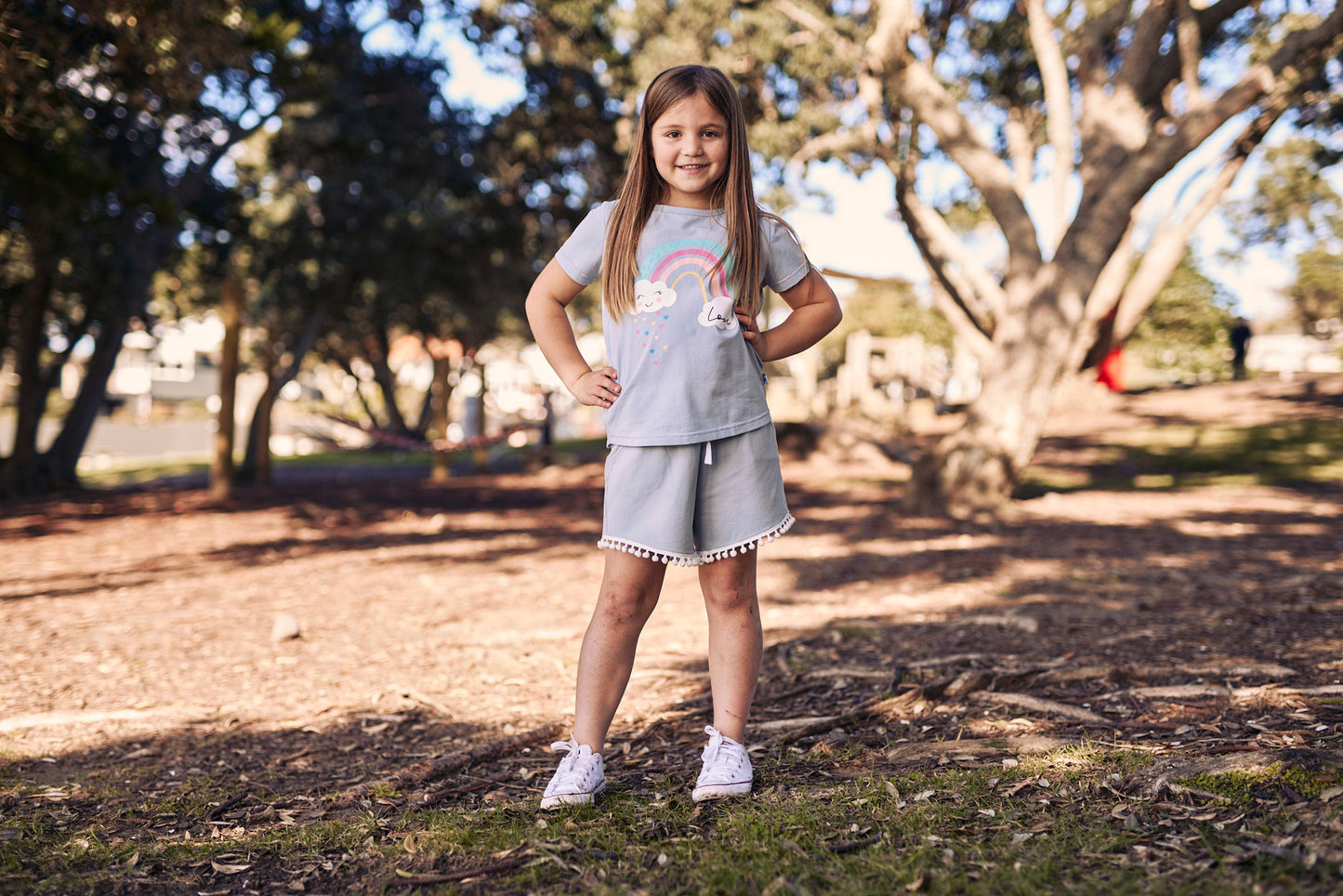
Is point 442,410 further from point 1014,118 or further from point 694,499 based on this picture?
point 694,499

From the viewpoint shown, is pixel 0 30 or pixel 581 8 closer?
pixel 0 30

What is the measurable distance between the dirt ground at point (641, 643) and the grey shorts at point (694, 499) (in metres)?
0.73

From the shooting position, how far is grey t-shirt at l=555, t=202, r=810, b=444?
2418mm

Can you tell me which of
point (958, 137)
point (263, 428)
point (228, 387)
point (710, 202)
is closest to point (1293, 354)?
point (958, 137)

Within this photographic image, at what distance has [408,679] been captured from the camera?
403 cm

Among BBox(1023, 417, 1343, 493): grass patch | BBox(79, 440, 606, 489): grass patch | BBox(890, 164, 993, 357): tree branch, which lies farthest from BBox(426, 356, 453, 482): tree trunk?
BBox(1023, 417, 1343, 493): grass patch

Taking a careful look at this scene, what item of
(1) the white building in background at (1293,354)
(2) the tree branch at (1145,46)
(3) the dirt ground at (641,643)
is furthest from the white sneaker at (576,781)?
(1) the white building in background at (1293,354)

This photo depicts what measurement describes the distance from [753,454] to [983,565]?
4431 millimetres

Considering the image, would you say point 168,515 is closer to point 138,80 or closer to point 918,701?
point 138,80

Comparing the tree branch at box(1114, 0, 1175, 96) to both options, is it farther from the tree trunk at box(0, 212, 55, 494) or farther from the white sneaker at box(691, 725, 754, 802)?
the tree trunk at box(0, 212, 55, 494)

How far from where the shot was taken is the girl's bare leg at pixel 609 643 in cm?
253

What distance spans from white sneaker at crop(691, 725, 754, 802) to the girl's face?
134cm

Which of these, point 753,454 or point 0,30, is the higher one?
point 0,30

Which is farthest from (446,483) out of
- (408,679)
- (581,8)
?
(408,679)
